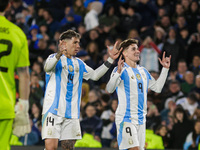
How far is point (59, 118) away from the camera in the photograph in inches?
260

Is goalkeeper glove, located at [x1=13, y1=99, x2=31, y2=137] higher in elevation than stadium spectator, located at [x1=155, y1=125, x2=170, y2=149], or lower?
higher

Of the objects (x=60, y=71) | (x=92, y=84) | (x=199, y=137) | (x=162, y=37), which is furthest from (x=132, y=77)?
(x=162, y=37)

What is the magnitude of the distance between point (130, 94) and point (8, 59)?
3.20 meters

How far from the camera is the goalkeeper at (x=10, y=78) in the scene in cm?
395

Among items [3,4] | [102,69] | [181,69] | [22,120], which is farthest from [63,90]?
[181,69]

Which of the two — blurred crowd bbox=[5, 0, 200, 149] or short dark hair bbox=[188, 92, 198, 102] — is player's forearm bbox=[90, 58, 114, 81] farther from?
short dark hair bbox=[188, 92, 198, 102]

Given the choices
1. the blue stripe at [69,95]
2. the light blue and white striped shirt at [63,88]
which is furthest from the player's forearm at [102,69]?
the blue stripe at [69,95]

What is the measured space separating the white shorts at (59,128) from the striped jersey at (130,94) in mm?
685

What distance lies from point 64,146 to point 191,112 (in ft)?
14.6

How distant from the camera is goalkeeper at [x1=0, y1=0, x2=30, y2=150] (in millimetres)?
3953

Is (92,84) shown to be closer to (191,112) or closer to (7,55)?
(191,112)

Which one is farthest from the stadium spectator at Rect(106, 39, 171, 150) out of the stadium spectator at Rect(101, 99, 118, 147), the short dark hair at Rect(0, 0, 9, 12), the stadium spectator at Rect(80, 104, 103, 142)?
the stadium spectator at Rect(80, 104, 103, 142)

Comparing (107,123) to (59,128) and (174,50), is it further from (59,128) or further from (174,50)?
(59,128)

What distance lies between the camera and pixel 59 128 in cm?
658
